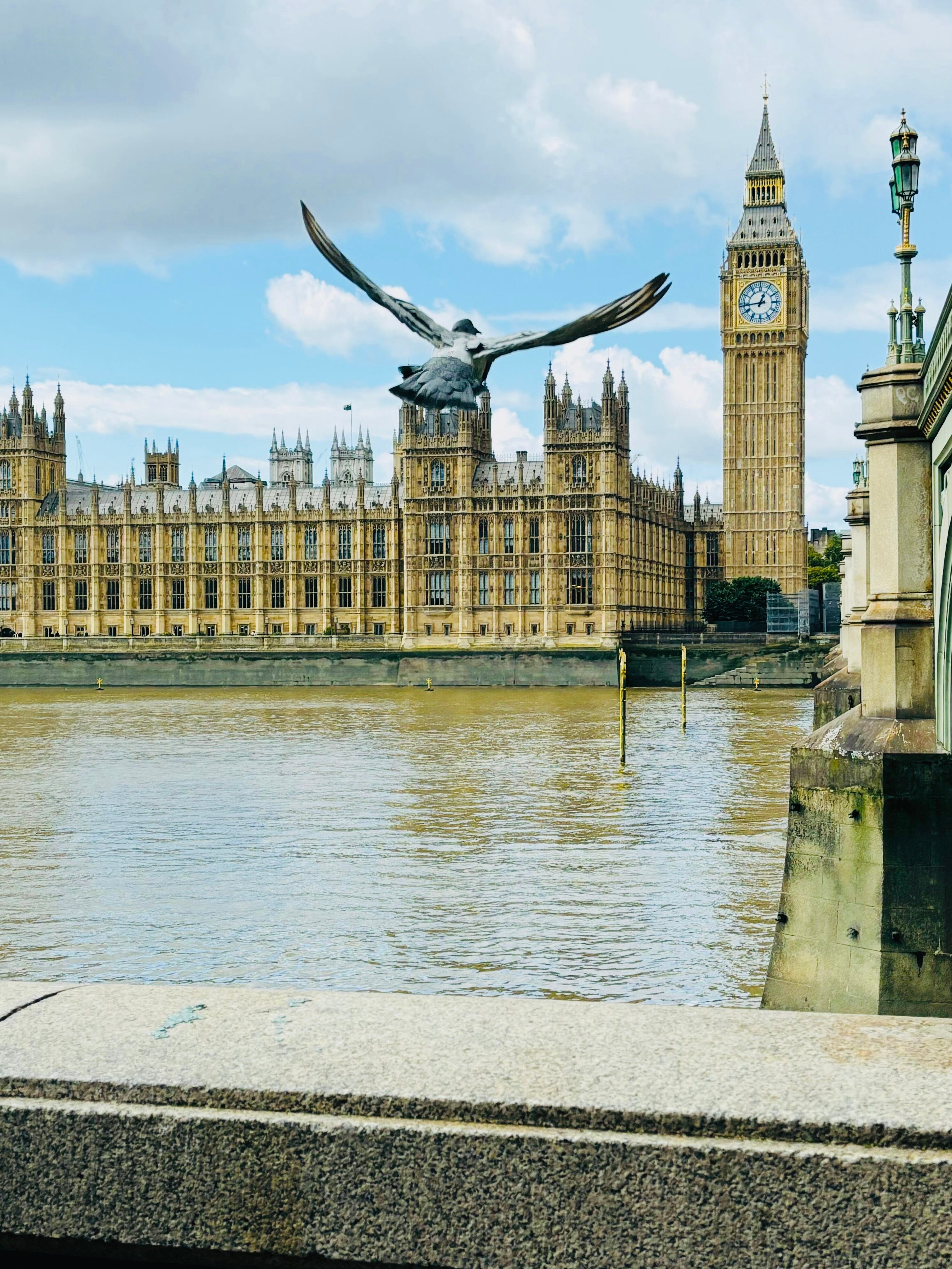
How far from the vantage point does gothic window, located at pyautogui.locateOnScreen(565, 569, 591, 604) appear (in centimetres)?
9075

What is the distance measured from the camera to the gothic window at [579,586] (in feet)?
298

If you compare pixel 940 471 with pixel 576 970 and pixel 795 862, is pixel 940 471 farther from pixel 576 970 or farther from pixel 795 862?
pixel 576 970

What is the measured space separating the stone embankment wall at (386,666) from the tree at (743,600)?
25.5 m

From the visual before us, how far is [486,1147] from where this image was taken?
2562 millimetres

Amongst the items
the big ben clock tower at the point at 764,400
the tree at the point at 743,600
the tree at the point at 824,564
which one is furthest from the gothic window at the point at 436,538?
the tree at the point at 824,564

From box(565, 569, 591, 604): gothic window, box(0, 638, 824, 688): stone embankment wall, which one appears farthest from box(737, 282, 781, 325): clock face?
box(0, 638, 824, 688): stone embankment wall

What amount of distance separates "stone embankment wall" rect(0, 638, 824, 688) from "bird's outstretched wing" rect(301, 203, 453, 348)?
50265 mm

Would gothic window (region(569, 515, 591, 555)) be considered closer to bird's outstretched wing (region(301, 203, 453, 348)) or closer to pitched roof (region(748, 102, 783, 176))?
pitched roof (region(748, 102, 783, 176))

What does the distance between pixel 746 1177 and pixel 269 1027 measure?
0.97 metres

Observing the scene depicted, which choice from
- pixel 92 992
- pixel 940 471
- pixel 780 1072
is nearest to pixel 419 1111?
pixel 780 1072

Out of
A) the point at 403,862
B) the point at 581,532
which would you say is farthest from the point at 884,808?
the point at 581,532

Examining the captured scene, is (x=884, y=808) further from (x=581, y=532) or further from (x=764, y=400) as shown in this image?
(x=764, y=400)

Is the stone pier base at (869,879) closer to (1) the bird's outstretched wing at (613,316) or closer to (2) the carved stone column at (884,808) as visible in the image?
(2) the carved stone column at (884,808)

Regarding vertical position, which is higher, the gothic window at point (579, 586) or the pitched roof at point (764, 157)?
the pitched roof at point (764, 157)
